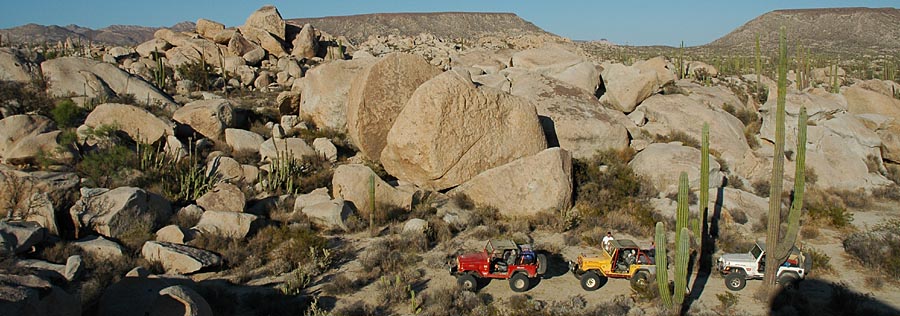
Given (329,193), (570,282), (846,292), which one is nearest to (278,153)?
(329,193)


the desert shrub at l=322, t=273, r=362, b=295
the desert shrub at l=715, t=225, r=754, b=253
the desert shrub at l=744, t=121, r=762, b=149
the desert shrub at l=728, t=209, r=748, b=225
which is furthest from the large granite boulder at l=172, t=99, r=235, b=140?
the desert shrub at l=744, t=121, r=762, b=149

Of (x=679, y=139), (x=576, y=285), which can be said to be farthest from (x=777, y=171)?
(x=679, y=139)

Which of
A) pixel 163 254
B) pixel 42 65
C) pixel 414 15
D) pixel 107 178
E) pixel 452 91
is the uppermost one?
pixel 414 15

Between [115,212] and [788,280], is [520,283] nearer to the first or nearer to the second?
[788,280]

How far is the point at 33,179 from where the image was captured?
10.5m

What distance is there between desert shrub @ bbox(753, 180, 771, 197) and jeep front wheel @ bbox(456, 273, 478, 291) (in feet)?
29.9

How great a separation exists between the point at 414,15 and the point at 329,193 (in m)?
85.3

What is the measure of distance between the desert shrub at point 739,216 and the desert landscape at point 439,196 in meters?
0.06

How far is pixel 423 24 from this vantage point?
298 feet

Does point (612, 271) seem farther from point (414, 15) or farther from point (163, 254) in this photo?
point (414, 15)

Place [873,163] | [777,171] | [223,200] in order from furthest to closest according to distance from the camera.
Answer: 1. [873,163]
2. [223,200]
3. [777,171]

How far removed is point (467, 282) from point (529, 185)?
3899 mm

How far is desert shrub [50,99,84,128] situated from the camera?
14.5 meters

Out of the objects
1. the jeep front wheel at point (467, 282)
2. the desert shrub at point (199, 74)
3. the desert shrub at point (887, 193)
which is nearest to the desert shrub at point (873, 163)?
the desert shrub at point (887, 193)
